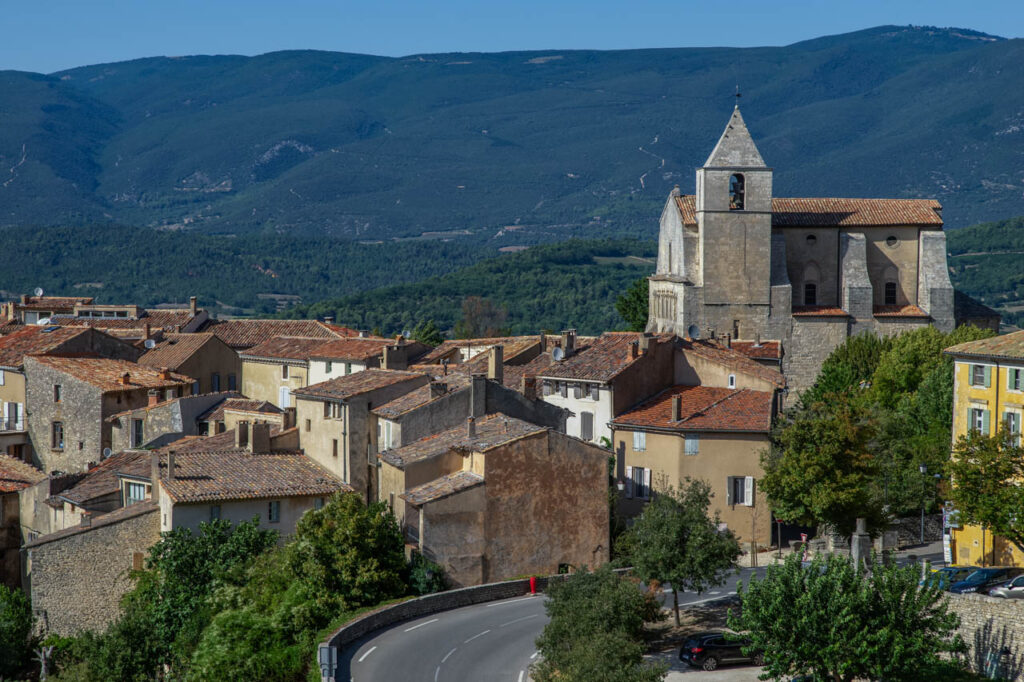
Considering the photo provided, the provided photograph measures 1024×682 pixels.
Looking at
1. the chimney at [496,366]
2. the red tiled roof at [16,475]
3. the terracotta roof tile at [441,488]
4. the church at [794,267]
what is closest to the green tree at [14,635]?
the red tiled roof at [16,475]

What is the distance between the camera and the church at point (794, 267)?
287 feet

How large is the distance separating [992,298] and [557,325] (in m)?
53.0

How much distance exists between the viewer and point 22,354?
231 ft

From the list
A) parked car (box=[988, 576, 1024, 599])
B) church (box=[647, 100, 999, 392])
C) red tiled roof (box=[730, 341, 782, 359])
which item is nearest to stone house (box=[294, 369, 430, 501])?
parked car (box=[988, 576, 1024, 599])

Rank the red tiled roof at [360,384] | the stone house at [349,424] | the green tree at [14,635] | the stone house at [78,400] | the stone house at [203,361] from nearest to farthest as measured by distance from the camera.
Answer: the green tree at [14,635], the stone house at [349,424], the red tiled roof at [360,384], the stone house at [78,400], the stone house at [203,361]

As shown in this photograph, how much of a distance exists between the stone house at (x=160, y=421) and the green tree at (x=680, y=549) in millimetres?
23931

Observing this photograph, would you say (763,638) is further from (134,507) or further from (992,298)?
(992,298)

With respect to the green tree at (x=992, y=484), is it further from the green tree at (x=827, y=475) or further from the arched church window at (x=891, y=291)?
the arched church window at (x=891, y=291)

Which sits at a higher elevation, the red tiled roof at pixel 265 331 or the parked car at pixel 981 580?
the red tiled roof at pixel 265 331

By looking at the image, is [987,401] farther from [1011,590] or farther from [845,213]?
[845,213]

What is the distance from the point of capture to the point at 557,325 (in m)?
195

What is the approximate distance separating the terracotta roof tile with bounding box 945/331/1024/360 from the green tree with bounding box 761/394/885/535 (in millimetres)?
3777

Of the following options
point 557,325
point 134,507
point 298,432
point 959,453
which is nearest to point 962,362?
point 959,453

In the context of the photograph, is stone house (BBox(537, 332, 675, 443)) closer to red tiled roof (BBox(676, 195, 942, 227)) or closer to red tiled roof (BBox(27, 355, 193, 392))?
red tiled roof (BBox(27, 355, 193, 392))
